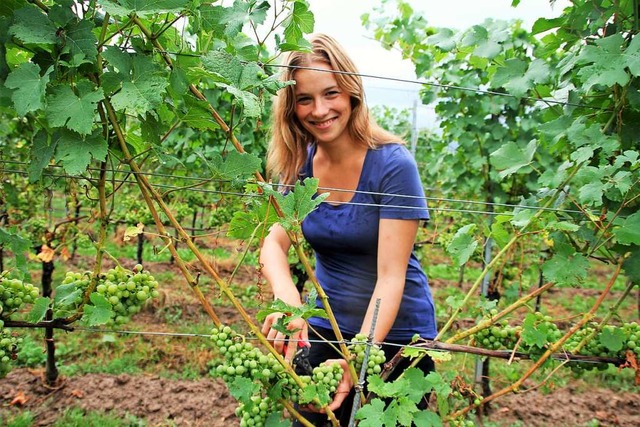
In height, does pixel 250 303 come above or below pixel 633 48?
below

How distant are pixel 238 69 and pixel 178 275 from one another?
19.8 feet

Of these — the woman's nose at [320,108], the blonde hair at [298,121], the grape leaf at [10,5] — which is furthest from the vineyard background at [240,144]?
the woman's nose at [320,108]

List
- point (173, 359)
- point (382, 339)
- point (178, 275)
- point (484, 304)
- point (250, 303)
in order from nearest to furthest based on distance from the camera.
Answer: point (484, 304)
point (382, 339)
point (173, 359)
point (250, 303)
point (178, 275)

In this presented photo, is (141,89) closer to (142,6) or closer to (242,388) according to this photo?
(142,6)

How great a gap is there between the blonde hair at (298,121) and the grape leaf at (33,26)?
2.46ft

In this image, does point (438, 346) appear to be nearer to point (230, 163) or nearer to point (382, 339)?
point (382, 339)

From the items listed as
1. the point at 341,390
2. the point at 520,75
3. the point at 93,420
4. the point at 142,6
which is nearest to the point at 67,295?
the point at 142,6

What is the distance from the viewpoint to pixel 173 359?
448 cm

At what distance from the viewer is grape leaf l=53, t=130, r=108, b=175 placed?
3.85 feet

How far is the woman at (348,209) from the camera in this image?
6.10ft

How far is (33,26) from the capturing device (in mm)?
1106

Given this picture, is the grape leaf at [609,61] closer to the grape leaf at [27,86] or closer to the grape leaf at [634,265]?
the grape leaf at [634,265]

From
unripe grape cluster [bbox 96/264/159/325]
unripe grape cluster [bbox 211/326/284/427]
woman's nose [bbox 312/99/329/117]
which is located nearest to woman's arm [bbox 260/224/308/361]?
unripe grape cluster [bbox 211/326/284/427]

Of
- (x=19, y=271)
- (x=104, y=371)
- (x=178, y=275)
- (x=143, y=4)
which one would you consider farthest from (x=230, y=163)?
(x=178, y=275)
